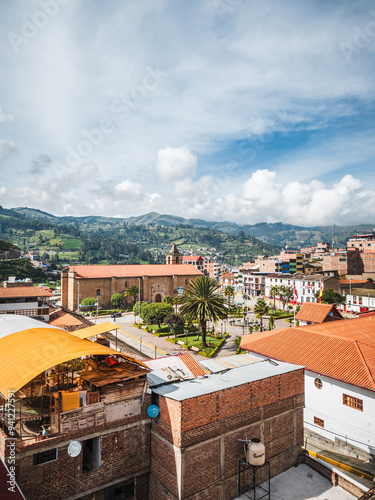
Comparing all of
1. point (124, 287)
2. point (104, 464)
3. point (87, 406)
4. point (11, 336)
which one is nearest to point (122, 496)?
point (104, 464)

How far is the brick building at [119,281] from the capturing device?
6838 centimetres

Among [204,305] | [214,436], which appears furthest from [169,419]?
[204,305]

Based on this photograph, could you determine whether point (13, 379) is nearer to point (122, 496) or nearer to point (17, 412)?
point (17, 412)

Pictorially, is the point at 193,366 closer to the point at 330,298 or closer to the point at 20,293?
the point at 20,293

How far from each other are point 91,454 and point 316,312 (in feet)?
103

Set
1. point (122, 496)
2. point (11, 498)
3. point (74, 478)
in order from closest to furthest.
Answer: point (11, 498) < point (74, 478) < point (122, 496)

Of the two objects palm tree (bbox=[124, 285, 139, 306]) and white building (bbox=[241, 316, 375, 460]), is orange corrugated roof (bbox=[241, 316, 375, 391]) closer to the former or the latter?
white building (bbox=[241, 316, 375, 460])

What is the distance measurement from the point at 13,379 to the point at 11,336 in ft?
13.4

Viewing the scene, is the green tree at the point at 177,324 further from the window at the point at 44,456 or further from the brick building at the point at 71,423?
the window at the point at 44,456

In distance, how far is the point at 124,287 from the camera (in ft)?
241

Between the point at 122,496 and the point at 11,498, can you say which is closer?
the point at 11,498

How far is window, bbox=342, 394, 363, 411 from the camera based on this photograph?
19.0m

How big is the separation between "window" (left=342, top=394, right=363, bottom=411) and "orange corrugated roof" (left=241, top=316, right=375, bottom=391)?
4.12 ft

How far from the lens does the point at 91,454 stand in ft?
38.4
